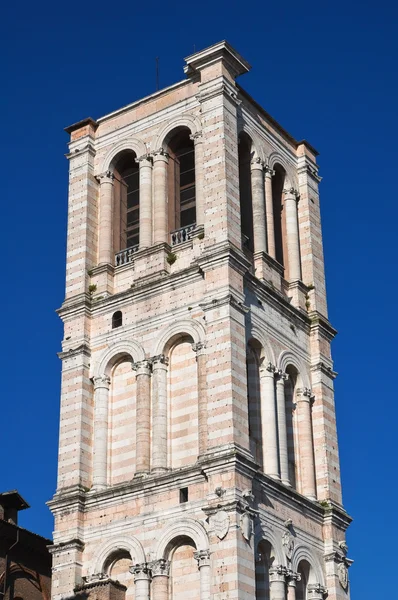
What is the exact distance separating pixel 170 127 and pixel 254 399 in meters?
11.3

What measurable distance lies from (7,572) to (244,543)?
9.71 m

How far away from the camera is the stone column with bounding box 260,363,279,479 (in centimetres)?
3931

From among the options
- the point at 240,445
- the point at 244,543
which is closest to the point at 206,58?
the point at 240,445

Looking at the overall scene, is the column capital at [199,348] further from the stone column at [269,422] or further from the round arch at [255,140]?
the round arch at [255,140]

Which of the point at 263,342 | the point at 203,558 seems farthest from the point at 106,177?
the point at 203,558

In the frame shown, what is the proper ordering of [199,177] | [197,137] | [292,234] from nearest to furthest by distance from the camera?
1. [199,177]
2. [197,137]
3. [292,234]

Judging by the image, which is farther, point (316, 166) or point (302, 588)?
point (316, 166)

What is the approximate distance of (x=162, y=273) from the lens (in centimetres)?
4191

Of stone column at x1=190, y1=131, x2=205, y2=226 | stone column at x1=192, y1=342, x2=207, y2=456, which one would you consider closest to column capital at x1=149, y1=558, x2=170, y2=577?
stone column at x1=192, y1=342, x2=207, y2=456

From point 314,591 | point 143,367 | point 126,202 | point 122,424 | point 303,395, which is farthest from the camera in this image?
point 126,202

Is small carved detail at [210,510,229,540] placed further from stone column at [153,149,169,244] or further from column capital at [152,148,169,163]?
column capital at [152,148,169,163]

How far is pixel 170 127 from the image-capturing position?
148ft

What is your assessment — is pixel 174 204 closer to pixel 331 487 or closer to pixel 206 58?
pixel 206 58

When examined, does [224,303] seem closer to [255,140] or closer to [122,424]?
[122,424]
